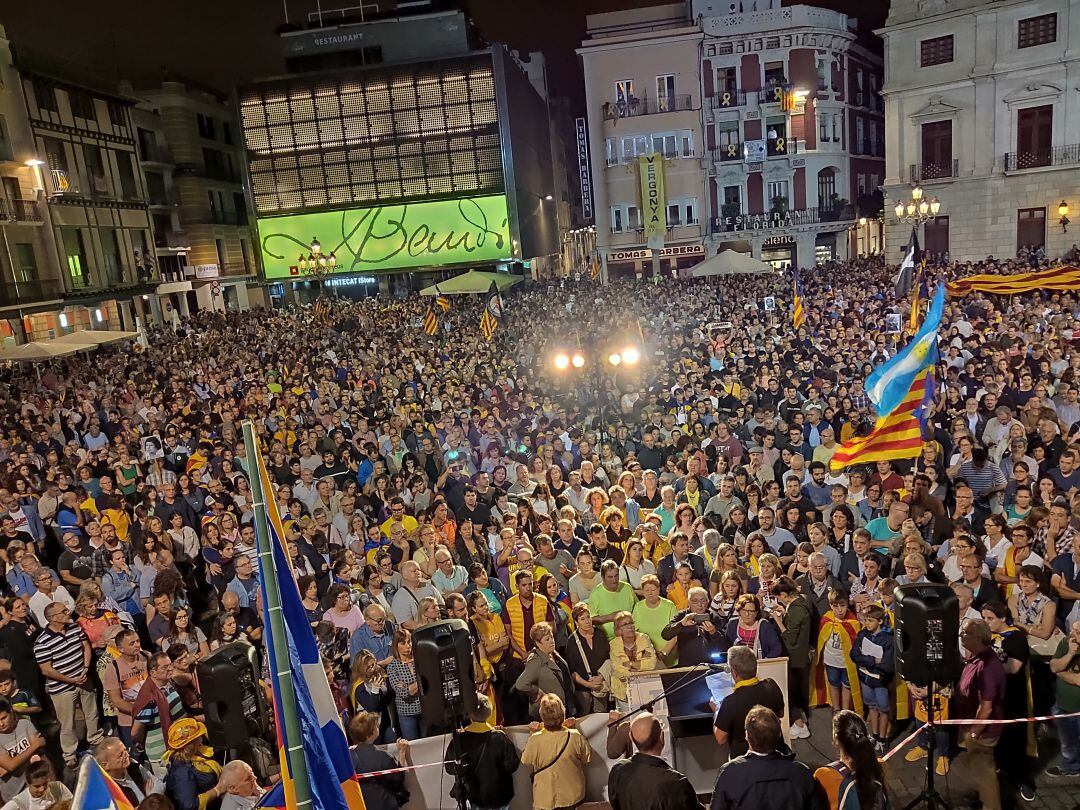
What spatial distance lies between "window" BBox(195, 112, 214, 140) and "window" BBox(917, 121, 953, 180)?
39732mm

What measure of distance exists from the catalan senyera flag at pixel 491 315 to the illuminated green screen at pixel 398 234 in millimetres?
23101

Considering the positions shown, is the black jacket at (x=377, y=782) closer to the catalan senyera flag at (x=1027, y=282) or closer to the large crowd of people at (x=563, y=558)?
the large crowd of people at (x=563, y=558)

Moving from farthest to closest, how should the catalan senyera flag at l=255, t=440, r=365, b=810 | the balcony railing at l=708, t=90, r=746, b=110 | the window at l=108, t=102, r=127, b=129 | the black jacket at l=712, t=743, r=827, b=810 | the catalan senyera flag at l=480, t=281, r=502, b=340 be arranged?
1. the balcony railing at l=708, t=90, r=746, b=110
2. the window at l=108, t=102, r=127, b=129
3. the catalan senyera flag at l=480, t=281, r=502, b=340
4. the black jacket at l=712, t=743, r=827, b=810
5. the catalan senyera flag at l=255, t=440, r=365, b=810

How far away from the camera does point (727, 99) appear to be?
41.7m

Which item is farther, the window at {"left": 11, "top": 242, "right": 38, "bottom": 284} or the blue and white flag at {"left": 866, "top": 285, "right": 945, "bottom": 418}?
the window at {"left": 11, "top": 242, "right": 38, "bottom": 284}

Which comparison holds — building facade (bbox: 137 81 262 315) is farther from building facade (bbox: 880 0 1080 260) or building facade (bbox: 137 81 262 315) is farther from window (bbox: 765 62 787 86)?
building facade (bbox: 880 0 1080 260)

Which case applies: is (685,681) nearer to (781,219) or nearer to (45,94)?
(45,94)

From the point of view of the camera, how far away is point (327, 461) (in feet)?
38.3

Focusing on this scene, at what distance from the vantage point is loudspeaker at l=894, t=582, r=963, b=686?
4762 mm

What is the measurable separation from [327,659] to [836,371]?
35.5ft

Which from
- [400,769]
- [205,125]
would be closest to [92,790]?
[400,769]

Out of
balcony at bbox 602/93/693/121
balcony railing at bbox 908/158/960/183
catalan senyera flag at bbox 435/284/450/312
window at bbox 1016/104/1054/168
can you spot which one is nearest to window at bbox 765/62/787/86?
balcony at bbox 602/93/693/121

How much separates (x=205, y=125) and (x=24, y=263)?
20991 mm

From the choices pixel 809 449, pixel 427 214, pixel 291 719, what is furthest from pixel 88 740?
pixel 427 214
